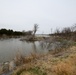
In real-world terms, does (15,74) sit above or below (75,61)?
below

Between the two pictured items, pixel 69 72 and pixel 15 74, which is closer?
pixel 69 72

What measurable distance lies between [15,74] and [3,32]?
55.5 meters

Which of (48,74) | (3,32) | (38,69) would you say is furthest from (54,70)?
(3,32)

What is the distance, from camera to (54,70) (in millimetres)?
6129

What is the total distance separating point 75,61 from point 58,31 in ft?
232

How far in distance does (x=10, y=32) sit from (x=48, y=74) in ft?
196

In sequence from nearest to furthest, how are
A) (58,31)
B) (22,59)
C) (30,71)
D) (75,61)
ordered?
(30,71)
(75,61)
(22,59)
(58,31)

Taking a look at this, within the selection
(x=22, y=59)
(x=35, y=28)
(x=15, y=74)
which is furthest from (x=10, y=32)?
(x=15, y=74)

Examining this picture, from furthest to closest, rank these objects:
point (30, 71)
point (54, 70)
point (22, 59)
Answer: point (22, 59) → point (30, 71) → point (54, 70)

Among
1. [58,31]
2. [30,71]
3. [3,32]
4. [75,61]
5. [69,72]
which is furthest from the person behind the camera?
[58,31]

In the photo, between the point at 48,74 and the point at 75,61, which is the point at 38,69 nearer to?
the point at 48,74

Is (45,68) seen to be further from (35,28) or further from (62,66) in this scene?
Answer: (35,28)

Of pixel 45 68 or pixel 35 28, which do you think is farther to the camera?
pixel 35 28

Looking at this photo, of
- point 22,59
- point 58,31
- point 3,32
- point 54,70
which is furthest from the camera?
point 58,31
